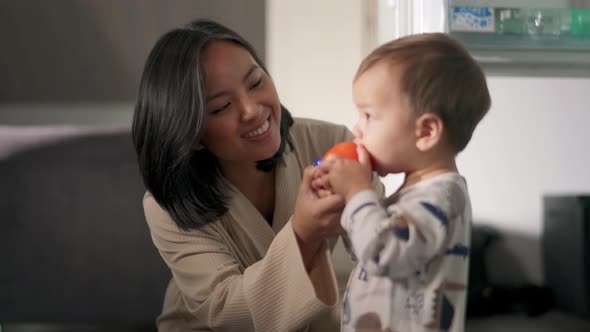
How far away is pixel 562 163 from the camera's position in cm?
154

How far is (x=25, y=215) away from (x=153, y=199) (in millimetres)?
655

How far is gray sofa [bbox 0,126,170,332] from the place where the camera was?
1685 mm

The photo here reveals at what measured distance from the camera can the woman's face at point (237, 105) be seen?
1055 mm

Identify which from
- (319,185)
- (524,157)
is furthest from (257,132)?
(524,157)

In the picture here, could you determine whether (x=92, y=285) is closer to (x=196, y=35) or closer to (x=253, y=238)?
(x=253, y=238)

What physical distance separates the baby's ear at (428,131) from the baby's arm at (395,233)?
0.08 meters

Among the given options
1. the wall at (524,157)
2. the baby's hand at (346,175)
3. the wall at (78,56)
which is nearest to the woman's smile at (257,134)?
the baby's hand at (346,175)

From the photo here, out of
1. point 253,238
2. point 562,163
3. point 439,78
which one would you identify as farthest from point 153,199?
point 562,163

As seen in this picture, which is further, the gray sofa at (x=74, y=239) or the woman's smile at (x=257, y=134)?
the gray sofa at (x=74, y=239)

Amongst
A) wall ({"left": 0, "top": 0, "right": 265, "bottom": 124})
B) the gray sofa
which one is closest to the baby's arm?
the gray sofa

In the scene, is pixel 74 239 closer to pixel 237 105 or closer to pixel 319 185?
pixel 237 105

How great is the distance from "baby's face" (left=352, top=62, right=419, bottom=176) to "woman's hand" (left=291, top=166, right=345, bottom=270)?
0.27ft

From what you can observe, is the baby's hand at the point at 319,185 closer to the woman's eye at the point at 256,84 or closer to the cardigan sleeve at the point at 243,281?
the cardigan sleeve at the point at 243,281

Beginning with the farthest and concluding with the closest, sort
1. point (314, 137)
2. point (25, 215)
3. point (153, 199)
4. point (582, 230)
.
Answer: point (25, 215) → point (582, 230) → point (314, 137) → point (153, 199)
